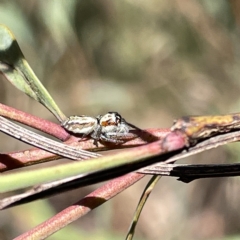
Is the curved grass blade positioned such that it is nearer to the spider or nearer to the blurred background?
the spider

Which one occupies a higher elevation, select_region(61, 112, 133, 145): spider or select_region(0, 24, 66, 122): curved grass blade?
select_region(0, 24, 66, 122): curved grass blade

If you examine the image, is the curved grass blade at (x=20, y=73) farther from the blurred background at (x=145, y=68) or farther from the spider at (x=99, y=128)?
the blurred background at (x=145, y=68)

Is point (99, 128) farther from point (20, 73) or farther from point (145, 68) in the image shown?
point (145, 68)

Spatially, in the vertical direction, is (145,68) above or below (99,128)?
above

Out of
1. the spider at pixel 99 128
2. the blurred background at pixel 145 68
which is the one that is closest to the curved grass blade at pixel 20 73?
the spider at pixel 99 128

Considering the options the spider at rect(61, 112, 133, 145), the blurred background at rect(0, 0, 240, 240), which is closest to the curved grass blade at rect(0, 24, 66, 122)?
the spider at rect(61, 112, 133, 145)

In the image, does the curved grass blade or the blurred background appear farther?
the blurred background

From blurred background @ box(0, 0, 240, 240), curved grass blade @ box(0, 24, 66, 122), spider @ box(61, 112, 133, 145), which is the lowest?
spider @ box(61, 112, 133, 145)

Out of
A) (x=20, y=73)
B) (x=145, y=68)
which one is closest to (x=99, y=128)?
(x=20, y=73)
